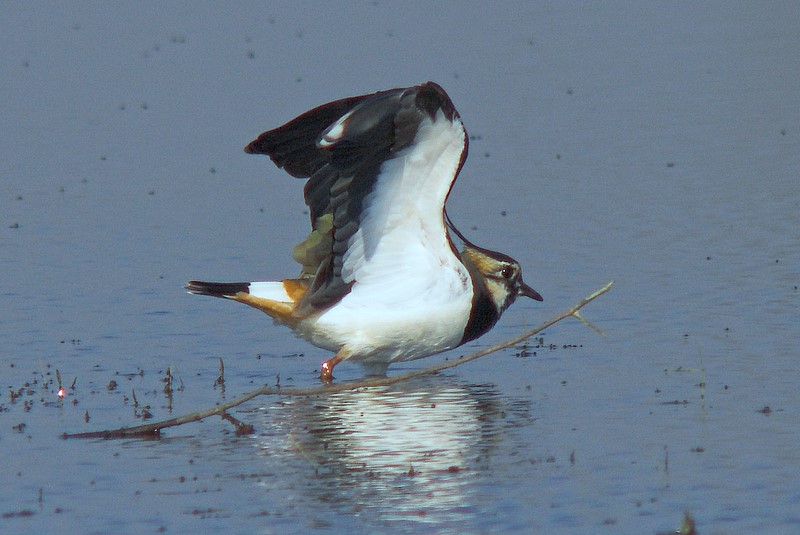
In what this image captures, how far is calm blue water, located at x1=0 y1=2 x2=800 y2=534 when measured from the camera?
24.2 ft

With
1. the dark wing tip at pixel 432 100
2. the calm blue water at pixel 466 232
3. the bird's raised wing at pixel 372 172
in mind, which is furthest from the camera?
the bird's raised wing at pixel 372 172

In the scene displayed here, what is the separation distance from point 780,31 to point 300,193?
8018mm

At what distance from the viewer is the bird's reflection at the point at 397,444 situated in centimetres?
718

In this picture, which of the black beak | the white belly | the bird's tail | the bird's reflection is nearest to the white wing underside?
the white belly

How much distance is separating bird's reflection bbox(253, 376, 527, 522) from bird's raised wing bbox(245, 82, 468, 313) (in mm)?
843

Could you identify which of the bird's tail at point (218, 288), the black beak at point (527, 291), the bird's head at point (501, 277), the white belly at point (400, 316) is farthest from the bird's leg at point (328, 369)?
the black beak at point (527, 291)

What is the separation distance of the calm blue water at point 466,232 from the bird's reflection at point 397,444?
0.03 meters

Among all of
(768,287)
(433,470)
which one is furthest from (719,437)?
(768,287)

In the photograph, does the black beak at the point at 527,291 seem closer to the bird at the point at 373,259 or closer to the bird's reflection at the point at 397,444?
the bird at the point at 373,259

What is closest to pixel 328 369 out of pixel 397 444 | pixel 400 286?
pixel 400 286

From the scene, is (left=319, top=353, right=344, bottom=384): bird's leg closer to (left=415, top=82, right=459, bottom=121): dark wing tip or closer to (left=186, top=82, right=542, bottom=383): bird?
(left=186, top=82, right=542, bottom=383): bird

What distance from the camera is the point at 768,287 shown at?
1123 centimetres

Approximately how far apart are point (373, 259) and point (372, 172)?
2.76 feet

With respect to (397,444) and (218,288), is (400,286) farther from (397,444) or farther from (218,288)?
(397,444)
